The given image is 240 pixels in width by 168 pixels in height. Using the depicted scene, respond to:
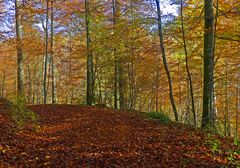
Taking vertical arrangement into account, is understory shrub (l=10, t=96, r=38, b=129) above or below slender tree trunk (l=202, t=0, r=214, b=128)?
below

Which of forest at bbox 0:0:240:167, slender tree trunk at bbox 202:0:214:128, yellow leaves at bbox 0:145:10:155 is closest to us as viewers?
yellow leaves at bbox 0:145:10:155

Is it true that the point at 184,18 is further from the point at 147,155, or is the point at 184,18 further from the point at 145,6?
the point at 147,155

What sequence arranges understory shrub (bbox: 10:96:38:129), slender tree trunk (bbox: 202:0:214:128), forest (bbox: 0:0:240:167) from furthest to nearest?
slender tree trunk (bbox: 202:0:214:128) → understory shrub (bbox: 10:96:38:129) → forest (bbox: 0:0:240:167)

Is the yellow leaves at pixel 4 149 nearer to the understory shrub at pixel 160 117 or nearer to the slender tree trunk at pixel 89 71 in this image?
the understory shrub at pixel 160 117

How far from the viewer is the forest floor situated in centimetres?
573

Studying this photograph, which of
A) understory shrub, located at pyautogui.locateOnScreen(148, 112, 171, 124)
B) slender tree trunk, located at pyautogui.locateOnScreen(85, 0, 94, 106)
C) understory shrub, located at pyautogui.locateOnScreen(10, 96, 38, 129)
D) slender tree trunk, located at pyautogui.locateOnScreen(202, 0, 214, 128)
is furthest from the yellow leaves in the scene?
slender tree trunk, located at pyautogui.locateOnScreen(85, 0, 94, 106)

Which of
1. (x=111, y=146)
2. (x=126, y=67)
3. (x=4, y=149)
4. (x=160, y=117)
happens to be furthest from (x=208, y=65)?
(x=126, y=67)

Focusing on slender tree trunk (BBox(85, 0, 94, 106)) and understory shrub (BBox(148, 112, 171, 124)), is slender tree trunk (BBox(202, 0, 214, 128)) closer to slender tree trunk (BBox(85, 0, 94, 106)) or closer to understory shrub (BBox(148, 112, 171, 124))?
understory shrub (BBox(148, 112, 171, 124))

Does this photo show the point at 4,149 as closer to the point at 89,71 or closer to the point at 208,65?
the point at 208,65

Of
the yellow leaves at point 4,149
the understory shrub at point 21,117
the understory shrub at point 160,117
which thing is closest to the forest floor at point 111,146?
the yellow leaves at point 4,149

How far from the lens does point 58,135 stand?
7.83m

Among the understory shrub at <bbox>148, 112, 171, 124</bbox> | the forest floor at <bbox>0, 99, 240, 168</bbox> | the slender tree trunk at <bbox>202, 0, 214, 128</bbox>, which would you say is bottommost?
the forest floor at <bbox>0, 99, 240, 168</bbox>

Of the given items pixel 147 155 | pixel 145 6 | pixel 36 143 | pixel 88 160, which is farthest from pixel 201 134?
pixel 145 6

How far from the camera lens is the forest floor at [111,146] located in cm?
573
